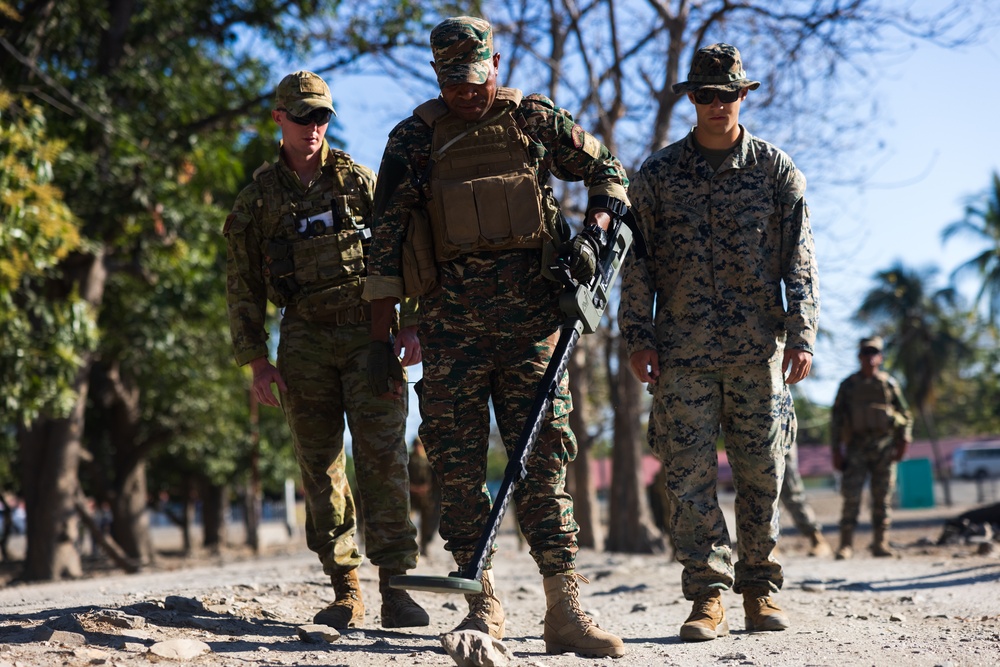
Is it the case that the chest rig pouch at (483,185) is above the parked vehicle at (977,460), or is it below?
above

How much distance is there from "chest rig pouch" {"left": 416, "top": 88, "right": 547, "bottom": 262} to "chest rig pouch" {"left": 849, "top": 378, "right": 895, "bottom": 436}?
808 centimetres

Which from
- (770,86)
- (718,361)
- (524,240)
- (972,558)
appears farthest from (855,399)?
(524,240)

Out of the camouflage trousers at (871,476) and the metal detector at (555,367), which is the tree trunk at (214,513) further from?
the metal detector at (555,367)

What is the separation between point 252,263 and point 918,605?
3.83m

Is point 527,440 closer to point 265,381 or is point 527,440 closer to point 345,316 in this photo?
point 345,316

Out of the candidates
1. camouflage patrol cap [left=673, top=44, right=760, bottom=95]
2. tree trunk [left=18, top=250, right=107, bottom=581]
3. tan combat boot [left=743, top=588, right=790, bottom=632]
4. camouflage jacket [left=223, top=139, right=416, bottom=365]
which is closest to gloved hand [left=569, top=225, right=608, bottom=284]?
camouflage patrol cap [left=673, top=44, right=760, bottom=95]

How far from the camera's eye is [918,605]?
567cm

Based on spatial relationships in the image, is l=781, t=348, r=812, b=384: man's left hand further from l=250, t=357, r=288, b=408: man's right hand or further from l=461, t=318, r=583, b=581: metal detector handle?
l=250, t=357, r=288, b=408: man's right hand

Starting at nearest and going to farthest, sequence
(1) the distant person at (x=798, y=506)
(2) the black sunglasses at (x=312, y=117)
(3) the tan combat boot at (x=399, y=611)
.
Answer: (3) the tan combat boot at (x=399, y=611) → (2) the black sunglasses at (x=312, y=117) → (1) the distant person at (x=798, y=506)

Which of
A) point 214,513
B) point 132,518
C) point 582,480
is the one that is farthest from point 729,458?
point 214,513

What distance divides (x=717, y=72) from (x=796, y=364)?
1263mm

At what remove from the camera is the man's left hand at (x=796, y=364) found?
444cm

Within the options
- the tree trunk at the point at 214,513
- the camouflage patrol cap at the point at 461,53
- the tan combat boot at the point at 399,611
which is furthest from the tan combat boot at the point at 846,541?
the tree trunk at the point at 214,513

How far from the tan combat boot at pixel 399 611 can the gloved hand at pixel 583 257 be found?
1621 mm
